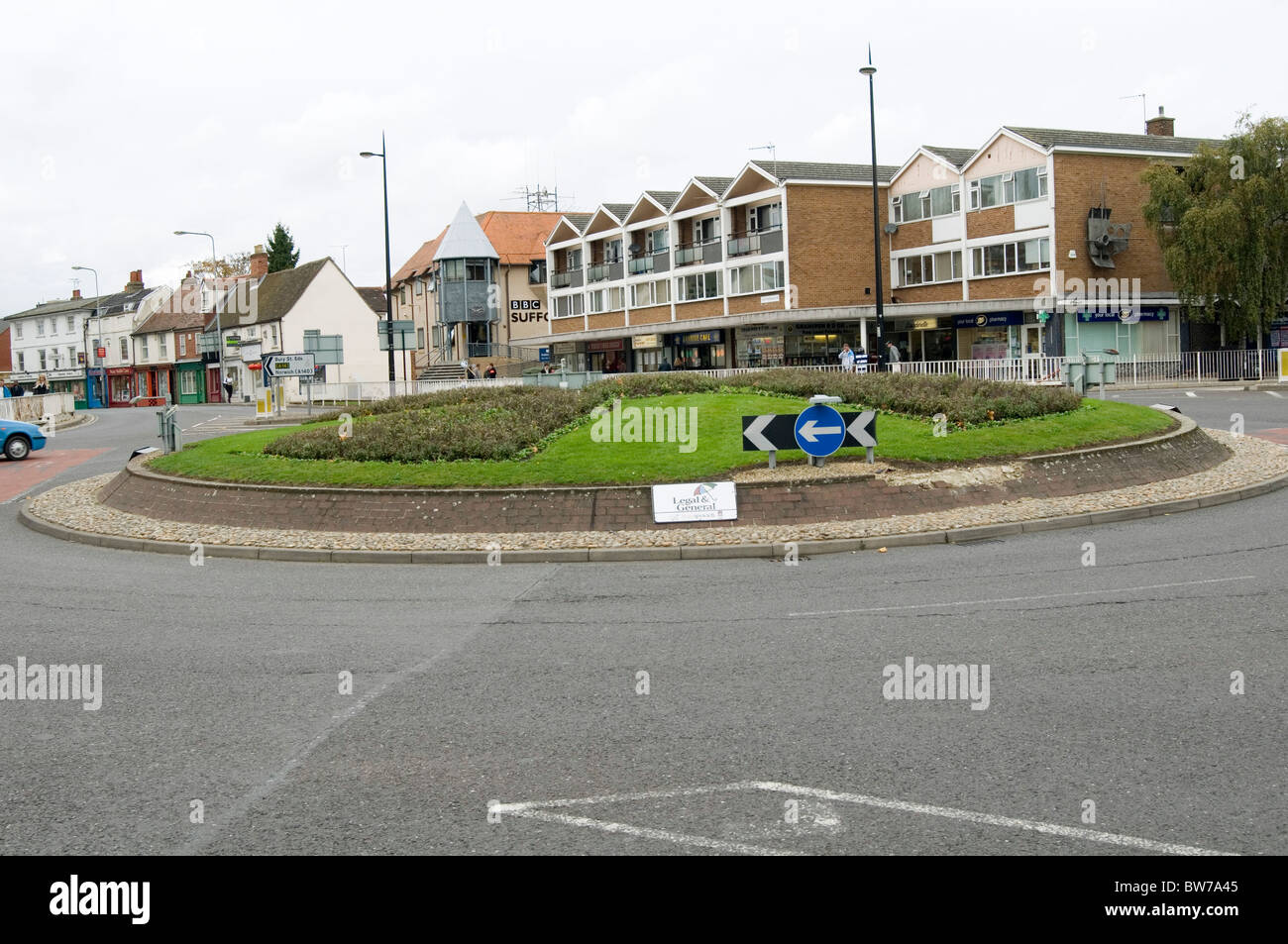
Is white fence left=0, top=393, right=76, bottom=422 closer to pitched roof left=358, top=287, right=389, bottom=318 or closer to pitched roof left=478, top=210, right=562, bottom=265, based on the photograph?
pitched roof left=478, top=210, right=562, bottom=265

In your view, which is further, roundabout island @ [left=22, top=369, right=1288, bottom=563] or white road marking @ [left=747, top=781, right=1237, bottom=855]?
roundabout island @ [left=22, top=369, right=1288, bottom=563]

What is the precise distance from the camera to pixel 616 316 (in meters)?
70.1

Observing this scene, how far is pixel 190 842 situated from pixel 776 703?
3623 millimetres

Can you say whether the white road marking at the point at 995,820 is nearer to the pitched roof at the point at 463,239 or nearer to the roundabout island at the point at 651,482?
the roundabout island at the point at 651,482

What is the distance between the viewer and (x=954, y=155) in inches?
2115

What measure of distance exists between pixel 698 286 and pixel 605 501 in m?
47.9

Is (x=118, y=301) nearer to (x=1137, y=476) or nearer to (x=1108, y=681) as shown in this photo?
(x=1137, y=476)

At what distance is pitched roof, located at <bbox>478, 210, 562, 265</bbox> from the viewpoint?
80.6m

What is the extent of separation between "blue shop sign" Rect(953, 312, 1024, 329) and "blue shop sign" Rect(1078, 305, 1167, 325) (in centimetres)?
284

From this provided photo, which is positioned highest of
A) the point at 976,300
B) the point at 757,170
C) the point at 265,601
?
the point at 757,170

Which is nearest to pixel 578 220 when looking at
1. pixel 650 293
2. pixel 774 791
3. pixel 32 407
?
pixel 650 293

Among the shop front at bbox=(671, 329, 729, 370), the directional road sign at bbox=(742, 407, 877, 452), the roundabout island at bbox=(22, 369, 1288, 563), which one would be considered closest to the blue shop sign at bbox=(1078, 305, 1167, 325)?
the shop front at bbox=(671, 329, 729, 370)

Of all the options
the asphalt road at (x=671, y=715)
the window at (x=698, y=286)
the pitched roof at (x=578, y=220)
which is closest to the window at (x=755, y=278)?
the window at (x=698, y=286)
